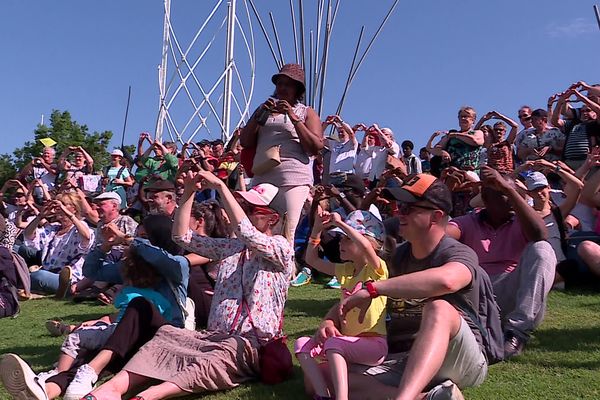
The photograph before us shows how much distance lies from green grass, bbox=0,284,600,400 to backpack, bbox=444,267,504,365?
156 millimetres

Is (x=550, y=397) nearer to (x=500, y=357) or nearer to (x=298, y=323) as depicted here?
(x=500, y=357)

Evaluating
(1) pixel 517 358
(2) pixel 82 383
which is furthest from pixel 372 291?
(2) pixel 82 383

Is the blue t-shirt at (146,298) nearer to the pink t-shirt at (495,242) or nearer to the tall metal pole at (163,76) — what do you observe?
the pink t-shirt at (495,242)

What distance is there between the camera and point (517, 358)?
4594 millimetres

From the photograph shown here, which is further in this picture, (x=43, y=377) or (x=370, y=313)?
(x=43, y=377)

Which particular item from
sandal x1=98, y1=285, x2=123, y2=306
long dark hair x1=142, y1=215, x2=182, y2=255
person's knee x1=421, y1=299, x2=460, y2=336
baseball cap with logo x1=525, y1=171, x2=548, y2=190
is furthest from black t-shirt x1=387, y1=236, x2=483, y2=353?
sandal x1=98, y1=285, x2=123, y2=306

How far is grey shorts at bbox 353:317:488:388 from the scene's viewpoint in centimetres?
343

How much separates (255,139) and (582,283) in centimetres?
379

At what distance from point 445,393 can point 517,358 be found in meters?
1.68

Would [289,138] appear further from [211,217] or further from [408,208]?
[408,208]

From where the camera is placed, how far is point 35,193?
12.3m

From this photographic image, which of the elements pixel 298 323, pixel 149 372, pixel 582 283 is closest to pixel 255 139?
pixel 298 323

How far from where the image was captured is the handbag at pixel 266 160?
589 cm

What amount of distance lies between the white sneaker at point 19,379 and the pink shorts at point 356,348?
1.55 metres
